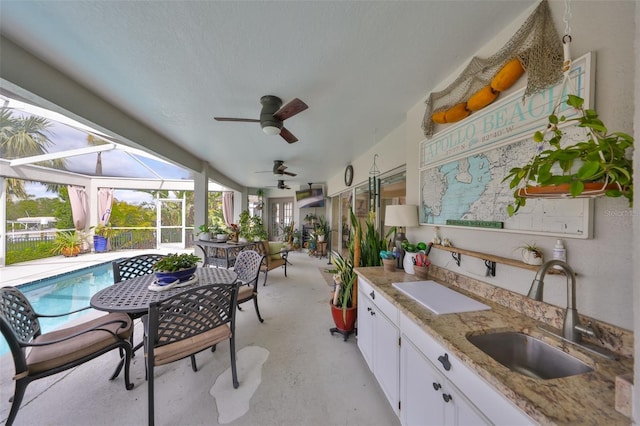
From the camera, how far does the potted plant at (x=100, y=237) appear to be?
21.1 ft

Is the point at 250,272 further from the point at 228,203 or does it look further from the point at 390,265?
the point at 228,203

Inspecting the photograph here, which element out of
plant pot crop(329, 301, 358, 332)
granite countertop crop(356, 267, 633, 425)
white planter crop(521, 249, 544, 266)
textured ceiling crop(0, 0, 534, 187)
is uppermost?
textured ceiling crop(0, 0, 534, 187)

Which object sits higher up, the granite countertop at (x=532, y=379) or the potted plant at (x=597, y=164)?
the potted plant at (x=597, y=164)

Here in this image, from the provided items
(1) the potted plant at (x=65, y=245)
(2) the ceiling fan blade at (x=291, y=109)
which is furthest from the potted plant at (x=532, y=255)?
(1) the potted plant at (x=65, y=245)

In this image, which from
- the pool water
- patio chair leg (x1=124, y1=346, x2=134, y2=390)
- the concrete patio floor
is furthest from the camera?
the pool water

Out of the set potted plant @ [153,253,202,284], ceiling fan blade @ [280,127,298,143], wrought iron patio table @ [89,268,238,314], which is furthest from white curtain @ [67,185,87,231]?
ceiling fan blade @ [280,127,298,143]

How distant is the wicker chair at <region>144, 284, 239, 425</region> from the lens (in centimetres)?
137

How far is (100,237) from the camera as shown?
6.49 m

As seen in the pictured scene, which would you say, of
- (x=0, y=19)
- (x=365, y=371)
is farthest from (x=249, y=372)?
(x=0, y=19)

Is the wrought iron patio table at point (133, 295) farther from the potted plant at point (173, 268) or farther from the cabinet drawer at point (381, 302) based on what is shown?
the cabinet drawer at point (381, 302)

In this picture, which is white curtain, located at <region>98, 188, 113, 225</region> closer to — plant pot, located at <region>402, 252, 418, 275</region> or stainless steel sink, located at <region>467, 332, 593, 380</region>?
plant pot, located at <region>402, 252, 418, 275</region>

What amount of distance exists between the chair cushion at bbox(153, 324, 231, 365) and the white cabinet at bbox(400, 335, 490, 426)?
52.4 inches

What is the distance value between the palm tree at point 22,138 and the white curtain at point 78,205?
41.6 inches

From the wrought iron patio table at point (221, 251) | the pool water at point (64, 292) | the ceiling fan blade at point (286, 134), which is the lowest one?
the pool water at point (64, 292)
